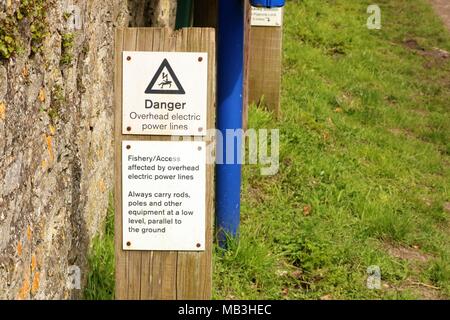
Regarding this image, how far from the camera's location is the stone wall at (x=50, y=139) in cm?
254

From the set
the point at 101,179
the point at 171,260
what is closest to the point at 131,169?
the point at 171,260

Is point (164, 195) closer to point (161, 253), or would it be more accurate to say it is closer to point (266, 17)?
point (161, 253)

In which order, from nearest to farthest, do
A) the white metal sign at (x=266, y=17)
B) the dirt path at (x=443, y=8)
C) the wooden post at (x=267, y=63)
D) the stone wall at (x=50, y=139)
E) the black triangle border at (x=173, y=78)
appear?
the stone wall at (x=50, y=139), the black triangle border at (x=173, y=78), the white metal sign at (x=266, y=17), the wooden post at (x=267, y=63), the dirt path at (x=443, y=8)

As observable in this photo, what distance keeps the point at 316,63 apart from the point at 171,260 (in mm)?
6894

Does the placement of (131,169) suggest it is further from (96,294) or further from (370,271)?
(370,271)

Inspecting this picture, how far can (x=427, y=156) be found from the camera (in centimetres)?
705

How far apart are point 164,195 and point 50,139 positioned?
1.85 feet

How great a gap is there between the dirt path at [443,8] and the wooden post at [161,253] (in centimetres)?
1133

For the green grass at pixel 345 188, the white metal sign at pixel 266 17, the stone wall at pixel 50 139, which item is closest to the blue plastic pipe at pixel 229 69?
the green grass at pixel 345 188

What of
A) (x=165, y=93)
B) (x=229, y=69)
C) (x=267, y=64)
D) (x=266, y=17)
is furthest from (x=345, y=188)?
(x=165, y=93)

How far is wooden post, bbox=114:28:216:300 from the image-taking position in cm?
286

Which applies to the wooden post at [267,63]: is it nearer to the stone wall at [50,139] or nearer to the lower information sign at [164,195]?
the stone wall at [50,139]

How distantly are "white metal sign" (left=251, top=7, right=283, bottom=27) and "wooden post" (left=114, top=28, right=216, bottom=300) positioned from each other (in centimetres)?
429

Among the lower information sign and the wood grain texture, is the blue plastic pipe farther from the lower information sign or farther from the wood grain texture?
the wood grain texture
